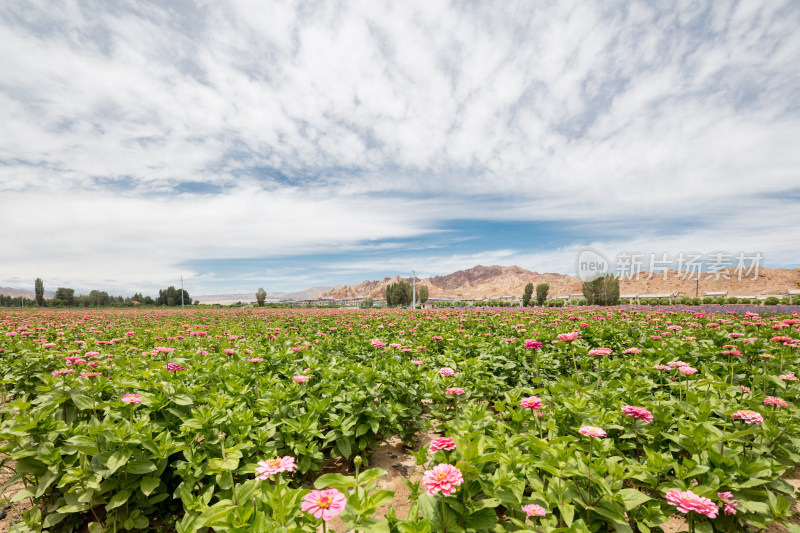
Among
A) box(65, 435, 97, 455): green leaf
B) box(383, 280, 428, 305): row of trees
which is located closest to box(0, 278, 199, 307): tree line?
box(383, 280, 428, 305): row of trees

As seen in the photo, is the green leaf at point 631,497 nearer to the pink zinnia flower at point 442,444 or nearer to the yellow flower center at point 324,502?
the pink zinnia flower at point 442,444

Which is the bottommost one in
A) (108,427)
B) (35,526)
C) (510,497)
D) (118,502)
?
(35,526)

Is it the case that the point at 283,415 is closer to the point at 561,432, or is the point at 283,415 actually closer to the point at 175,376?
the point at 175,376

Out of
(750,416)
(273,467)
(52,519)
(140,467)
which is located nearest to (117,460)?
(140,467)

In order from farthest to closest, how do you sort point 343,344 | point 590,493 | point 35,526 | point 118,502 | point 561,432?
point 343,344
point 561,432
point 35,526
point 118,502
point 590,493

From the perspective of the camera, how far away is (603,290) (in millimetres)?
42469

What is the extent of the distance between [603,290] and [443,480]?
1886 inches

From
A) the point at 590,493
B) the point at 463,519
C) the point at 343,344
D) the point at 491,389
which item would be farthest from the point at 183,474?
the point at 343,344

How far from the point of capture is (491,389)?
5039 millimetres

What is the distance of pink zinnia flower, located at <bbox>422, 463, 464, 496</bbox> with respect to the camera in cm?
174

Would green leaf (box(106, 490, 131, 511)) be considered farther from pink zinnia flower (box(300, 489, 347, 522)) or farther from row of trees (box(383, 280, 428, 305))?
row of trees (box(383, 280, 428, 305))

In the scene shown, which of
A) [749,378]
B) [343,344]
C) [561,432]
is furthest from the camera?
[343,344]

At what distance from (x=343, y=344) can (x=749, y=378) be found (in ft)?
22.5

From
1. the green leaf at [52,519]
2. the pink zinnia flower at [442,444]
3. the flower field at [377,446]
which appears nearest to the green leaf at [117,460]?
the flower field at [377,446]
